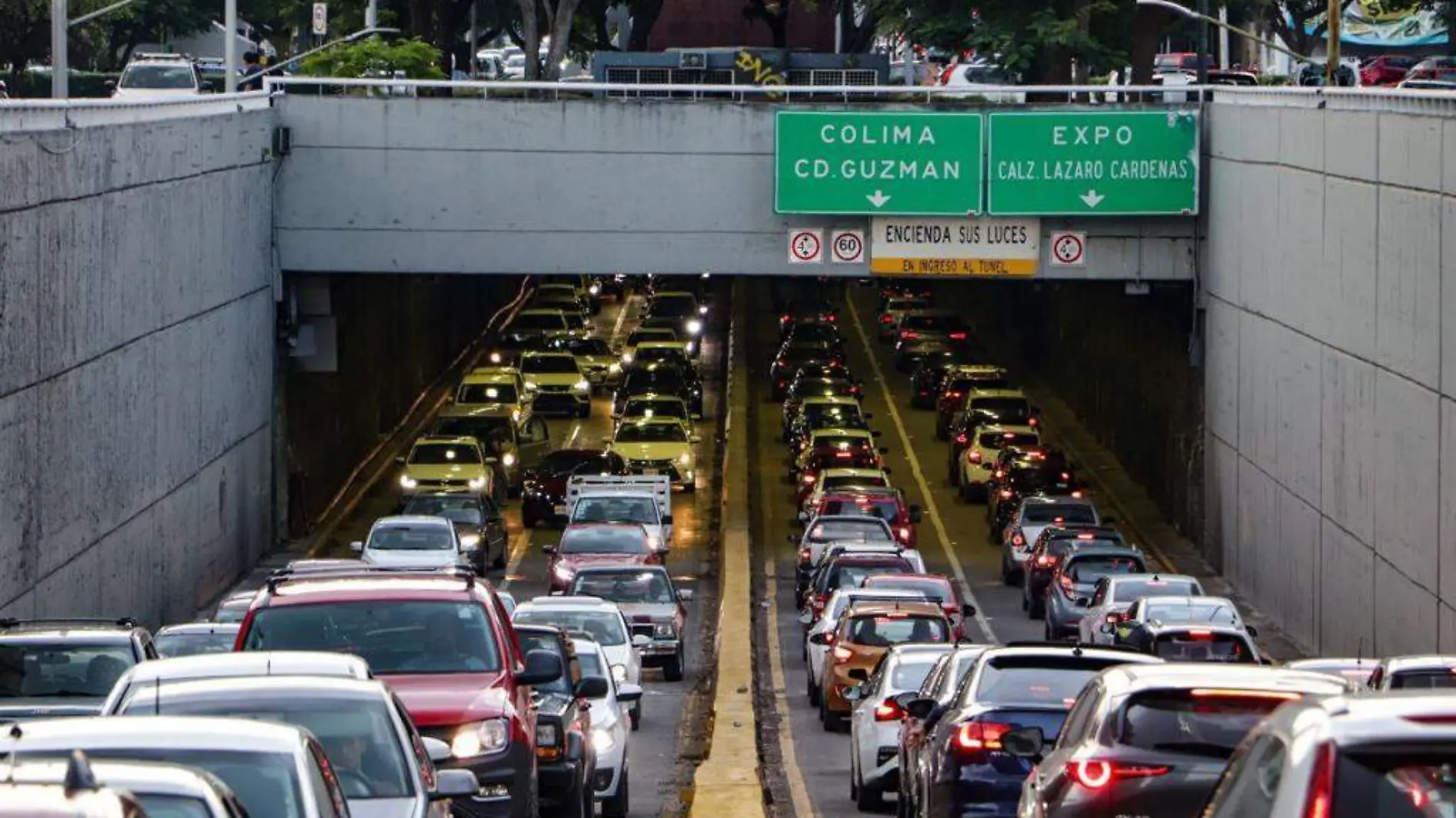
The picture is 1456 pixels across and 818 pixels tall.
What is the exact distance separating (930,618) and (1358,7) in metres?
75.5

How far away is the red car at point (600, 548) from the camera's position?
39375mm

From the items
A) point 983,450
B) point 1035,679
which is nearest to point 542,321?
point 983,450

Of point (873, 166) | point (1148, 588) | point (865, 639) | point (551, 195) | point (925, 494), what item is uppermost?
point (873, 166)

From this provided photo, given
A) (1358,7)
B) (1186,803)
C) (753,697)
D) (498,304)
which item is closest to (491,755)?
(1186,803)

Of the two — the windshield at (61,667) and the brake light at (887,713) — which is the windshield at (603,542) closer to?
the brake light at (887,713)

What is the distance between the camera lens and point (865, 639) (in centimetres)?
2889

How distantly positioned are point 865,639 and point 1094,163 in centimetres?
1956

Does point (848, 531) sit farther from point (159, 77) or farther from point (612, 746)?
point (159, 77)

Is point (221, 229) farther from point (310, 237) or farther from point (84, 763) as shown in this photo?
point (84, 763)

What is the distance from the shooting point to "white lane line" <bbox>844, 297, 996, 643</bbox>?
42484 mm

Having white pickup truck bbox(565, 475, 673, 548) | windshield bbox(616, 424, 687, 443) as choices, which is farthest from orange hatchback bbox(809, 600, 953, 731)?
windshield bbox(616, 424, 687, 443)

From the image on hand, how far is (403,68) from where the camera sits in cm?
5756

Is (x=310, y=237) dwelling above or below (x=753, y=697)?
above

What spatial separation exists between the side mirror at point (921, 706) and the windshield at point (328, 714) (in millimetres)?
5823
